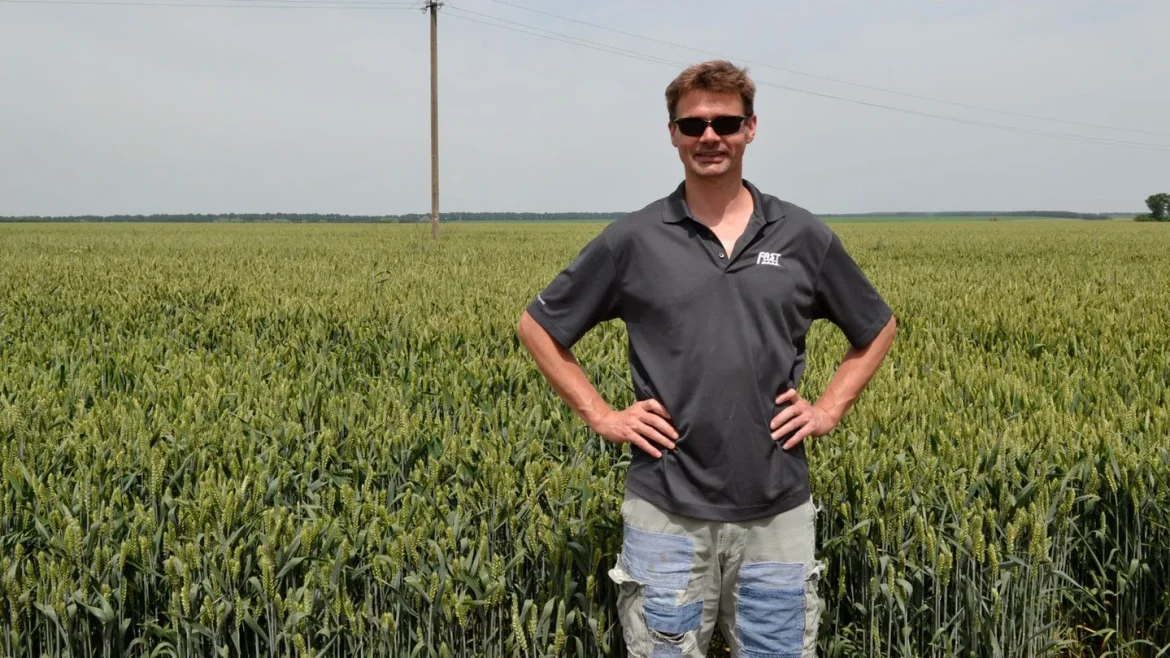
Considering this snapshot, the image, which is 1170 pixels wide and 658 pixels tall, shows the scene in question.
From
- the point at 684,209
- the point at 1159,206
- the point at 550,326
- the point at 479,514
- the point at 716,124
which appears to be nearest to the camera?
the point at 716,124

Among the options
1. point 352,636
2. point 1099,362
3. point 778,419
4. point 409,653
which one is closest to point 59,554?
point 352,636

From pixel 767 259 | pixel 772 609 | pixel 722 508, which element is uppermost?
pixel 767 259

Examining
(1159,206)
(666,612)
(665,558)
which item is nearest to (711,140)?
(665,558)

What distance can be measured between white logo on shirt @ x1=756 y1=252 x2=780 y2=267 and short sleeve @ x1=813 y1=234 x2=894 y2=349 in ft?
0.58

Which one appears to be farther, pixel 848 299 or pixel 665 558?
pixel 848 299

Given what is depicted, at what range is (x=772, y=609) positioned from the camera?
89.6 inches

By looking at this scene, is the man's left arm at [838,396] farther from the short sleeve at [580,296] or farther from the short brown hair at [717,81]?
the short brown hair at [717,81]

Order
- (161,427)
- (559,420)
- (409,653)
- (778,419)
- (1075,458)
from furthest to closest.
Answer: (559,420) < (161,427) < (1075,458) < (409,653) < (778,419)

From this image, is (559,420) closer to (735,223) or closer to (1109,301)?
(735,223)

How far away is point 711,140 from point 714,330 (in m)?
0.45

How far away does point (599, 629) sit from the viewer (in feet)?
9.16

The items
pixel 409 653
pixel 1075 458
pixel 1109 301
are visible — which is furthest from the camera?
pixel 1109 301

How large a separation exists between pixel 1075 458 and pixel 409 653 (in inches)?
102

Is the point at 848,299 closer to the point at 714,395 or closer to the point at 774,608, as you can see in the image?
the point at 714,395
